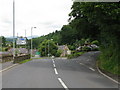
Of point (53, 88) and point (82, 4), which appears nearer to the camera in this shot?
point (53, 88)

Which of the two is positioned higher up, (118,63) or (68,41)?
(68,41)

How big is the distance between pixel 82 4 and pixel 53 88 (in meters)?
7.65

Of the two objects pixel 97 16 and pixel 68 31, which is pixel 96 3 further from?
pixel 68 31

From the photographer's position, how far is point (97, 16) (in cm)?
1400

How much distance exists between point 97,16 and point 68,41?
59944mm

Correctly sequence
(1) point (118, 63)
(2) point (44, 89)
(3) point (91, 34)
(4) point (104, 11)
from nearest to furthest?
1. (2) point (44, 89)
2. (4) point (104, 11)
3. (1) point (118, 63)
4. (3) point (91, 34)

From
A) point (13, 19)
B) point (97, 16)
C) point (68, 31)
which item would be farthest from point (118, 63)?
point (68, 31)

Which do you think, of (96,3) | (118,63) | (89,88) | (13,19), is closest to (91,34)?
(13,19)

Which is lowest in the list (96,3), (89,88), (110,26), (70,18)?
(89,88)

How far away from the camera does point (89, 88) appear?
28.3 feet

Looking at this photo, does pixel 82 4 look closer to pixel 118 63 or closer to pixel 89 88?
pixel 118 63

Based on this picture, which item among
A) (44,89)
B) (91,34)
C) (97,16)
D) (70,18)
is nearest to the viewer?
(44,89)

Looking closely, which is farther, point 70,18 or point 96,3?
point 70,18

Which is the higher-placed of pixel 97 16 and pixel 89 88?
pixel 97 16
